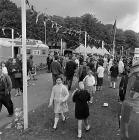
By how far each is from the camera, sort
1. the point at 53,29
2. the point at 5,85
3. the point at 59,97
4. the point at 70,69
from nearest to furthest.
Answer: the point at 59,97
the point at 5,85
the point at 70,69
the point at 53,29

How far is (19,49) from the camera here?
28219mm

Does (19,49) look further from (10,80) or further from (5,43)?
(10,80)

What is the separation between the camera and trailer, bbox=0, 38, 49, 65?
2614 centimetres

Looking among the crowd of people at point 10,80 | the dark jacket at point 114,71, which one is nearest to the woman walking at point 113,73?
the dark jacket at point 114,71

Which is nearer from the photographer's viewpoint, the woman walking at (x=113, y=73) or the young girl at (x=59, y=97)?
the young girl at (x=59, y=97)

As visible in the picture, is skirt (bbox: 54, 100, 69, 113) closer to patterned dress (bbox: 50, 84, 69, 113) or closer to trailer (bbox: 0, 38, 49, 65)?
patterned dress (bbox: 50, 84, 69, 113)

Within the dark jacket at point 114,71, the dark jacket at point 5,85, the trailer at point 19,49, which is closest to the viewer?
the dark jacket at point 5,85

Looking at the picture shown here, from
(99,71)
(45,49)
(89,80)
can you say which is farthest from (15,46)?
(89,80)

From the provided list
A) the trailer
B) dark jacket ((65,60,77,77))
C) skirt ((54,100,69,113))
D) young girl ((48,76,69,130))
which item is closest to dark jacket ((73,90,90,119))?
young girl ((48,76,69,130))

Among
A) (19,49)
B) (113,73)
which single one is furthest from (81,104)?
(19,49)

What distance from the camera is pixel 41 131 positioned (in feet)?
27.3

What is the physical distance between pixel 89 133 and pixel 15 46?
2073 centimetres

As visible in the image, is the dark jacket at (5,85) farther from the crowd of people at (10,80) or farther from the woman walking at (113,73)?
the woman walking at (113,73)

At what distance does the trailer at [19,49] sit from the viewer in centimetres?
2614
